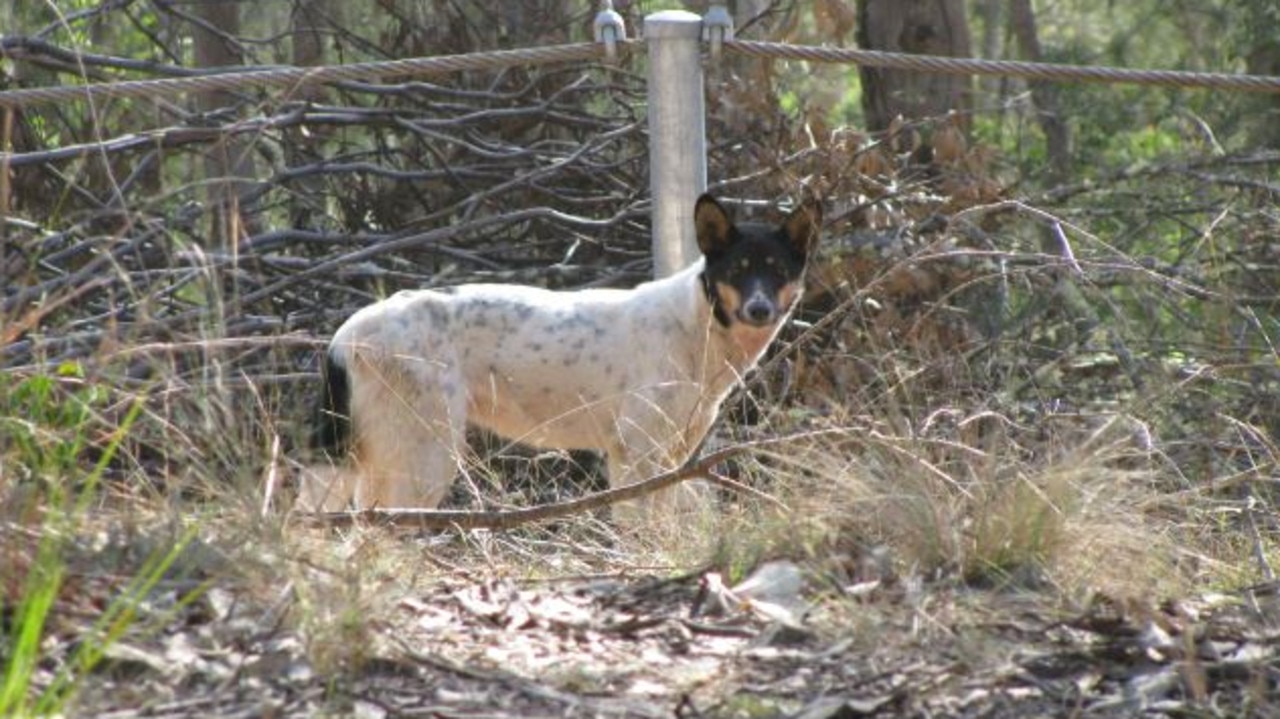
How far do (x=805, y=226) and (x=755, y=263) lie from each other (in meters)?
0.24

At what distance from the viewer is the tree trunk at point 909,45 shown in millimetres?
10656

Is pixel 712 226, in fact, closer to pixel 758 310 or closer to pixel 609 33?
pixel 758 310

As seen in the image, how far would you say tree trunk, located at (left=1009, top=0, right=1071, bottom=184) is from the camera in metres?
13.9

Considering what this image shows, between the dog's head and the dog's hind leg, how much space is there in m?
0.94

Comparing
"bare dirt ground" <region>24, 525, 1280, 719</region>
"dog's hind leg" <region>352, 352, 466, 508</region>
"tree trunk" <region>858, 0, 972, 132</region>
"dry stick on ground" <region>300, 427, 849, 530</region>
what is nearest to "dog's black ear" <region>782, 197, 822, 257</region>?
"dog's hind leg" <region>352, 352, 466, 508</region>

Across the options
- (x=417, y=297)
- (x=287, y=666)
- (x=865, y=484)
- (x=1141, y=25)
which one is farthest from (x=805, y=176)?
(x=1141, y=25)

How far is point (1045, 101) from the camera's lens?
15.1 metres

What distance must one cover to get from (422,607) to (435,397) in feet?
9.75

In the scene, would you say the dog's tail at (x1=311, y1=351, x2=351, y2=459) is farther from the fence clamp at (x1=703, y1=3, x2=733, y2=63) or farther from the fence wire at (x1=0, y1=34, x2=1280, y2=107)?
the fence clamp at (x1=703, y1=3, x2=733, y2=63)

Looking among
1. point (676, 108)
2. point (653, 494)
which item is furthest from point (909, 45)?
point (653, 494)

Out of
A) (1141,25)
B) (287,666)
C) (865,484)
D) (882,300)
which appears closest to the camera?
(287,666)

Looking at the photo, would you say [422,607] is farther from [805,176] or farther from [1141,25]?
[1141,25]

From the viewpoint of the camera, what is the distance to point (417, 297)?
22.7ft

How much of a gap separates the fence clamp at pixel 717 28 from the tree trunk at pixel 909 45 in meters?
4.14
